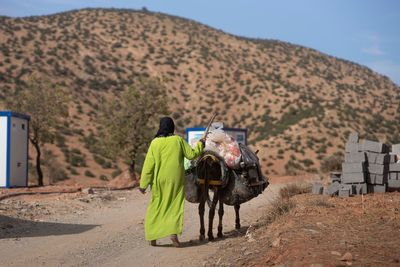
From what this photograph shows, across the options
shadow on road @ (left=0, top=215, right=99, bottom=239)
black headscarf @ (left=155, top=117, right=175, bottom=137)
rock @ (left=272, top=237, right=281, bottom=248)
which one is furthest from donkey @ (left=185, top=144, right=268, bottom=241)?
shadow on road @ (left=0, top=215, right=99, bottom=239)

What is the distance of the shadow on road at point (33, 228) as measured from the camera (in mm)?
12275

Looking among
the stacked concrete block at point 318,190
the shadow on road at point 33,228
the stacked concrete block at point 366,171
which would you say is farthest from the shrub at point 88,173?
the shadow on road at point 33,228

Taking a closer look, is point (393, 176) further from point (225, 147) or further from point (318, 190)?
point (225, 147)

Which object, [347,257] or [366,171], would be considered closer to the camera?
[347,257]

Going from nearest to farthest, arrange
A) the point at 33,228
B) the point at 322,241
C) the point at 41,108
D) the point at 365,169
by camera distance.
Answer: the point at 322,241 → the point at 33,228 → the point at 365,169 → the point at 41,108

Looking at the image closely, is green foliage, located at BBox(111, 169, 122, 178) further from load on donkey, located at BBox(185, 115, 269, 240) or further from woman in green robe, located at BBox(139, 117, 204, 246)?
woman in green robe, located at BBox(139, 117, 204, 246)

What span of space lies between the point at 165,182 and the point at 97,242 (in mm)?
2124

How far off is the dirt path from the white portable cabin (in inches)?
388

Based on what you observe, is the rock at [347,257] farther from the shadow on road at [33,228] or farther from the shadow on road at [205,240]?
the shadow on road at [33,228]

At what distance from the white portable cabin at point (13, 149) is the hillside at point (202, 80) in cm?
1414

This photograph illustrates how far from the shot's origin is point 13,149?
2605 centimetres

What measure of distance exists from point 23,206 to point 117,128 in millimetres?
16050

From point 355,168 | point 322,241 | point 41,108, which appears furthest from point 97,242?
point 41,108

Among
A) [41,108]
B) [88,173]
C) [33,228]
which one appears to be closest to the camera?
[33,228]
